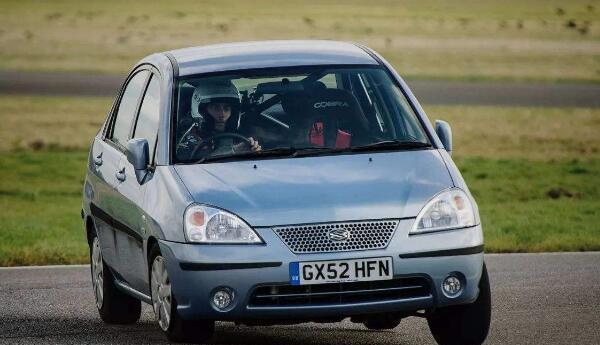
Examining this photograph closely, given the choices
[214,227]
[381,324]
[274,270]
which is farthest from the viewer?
[381,324]

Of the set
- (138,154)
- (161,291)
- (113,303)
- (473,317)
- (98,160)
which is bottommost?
(113,303)

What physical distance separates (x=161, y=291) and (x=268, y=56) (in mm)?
1689

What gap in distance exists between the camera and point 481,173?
22.6 m

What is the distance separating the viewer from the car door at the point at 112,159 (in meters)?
9.22

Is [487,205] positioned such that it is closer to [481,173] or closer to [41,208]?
[481,173]

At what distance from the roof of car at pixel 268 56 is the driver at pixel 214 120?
118mm

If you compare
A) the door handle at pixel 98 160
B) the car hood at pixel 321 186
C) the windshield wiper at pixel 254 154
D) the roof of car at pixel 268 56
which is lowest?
the door handle at pixel 98 160

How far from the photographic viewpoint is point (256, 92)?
352 inches

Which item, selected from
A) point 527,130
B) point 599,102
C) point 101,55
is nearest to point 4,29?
point 101,55

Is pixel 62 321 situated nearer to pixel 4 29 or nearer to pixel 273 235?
pixel 273 235

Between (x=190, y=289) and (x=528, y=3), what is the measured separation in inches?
3627

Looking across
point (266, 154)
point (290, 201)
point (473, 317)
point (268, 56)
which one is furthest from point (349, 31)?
point (290, 201)

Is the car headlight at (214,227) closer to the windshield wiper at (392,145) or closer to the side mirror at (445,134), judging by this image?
the windshield wiper at (392,145)

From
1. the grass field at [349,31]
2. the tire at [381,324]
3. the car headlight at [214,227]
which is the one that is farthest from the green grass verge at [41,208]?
the grass field at [349,31]
